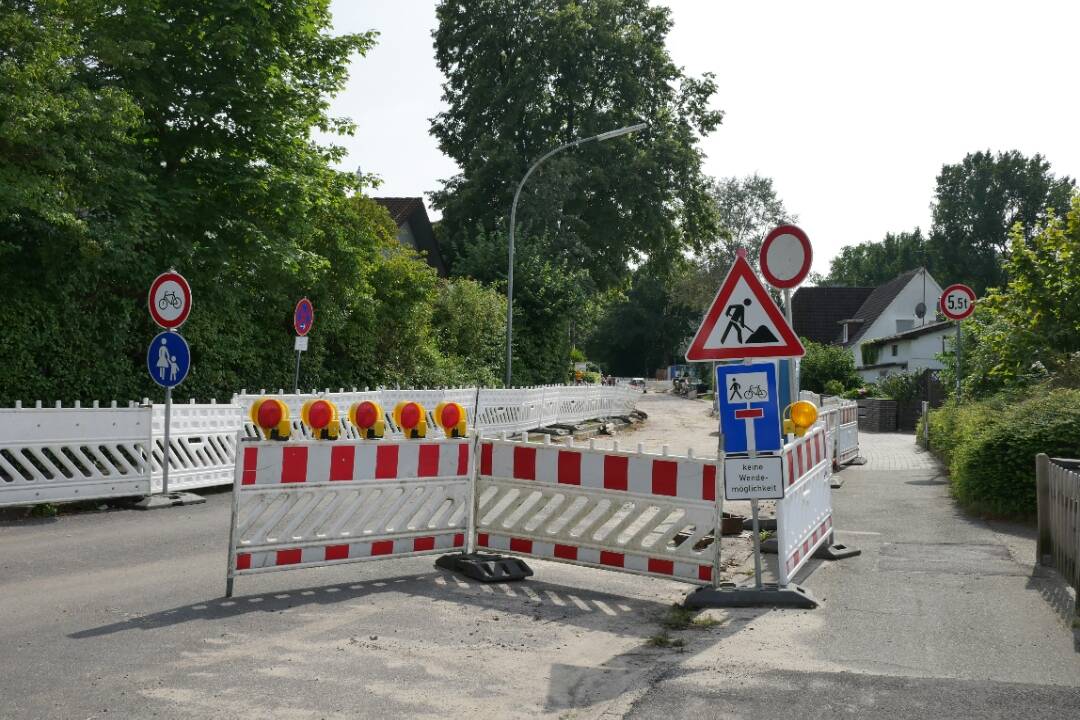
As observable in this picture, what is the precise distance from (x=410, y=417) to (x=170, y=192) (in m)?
11.9

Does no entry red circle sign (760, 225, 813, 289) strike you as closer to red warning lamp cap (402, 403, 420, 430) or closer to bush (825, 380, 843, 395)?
red warning lamp cap (402, 403, 420, 430)

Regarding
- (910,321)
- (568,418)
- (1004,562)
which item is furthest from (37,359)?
(910,321)

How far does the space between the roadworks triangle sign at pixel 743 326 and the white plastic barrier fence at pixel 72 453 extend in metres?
8.63

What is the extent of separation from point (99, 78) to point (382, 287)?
1017 cm

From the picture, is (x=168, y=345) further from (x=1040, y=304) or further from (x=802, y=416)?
(x=1040, y=304)

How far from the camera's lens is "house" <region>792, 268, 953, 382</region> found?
57.4 metres

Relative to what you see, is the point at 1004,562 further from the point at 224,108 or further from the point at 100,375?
the point at 224,108

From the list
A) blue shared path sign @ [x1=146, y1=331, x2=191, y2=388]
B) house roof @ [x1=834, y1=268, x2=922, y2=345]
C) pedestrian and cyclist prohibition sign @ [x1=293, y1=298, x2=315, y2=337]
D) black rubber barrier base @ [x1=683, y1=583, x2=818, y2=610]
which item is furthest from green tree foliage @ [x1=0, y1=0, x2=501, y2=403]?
house roof @ [x1=834, y1=268, x2=922, y2=345]

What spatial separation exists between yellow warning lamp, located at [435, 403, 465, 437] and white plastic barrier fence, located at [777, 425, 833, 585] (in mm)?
2787

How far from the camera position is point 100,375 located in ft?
→ 58.4

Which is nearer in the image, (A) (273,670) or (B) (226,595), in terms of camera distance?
(A) (273,670)

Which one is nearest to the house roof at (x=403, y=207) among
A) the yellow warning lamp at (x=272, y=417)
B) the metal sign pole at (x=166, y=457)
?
the metal sign pole at (x=166, y=457)

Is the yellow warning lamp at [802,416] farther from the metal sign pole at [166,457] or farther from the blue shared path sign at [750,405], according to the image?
the metal sign pole at [166,457]

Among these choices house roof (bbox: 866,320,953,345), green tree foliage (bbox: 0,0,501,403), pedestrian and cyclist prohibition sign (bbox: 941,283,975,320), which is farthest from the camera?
house roof (bbox: 866,320,953,345)
